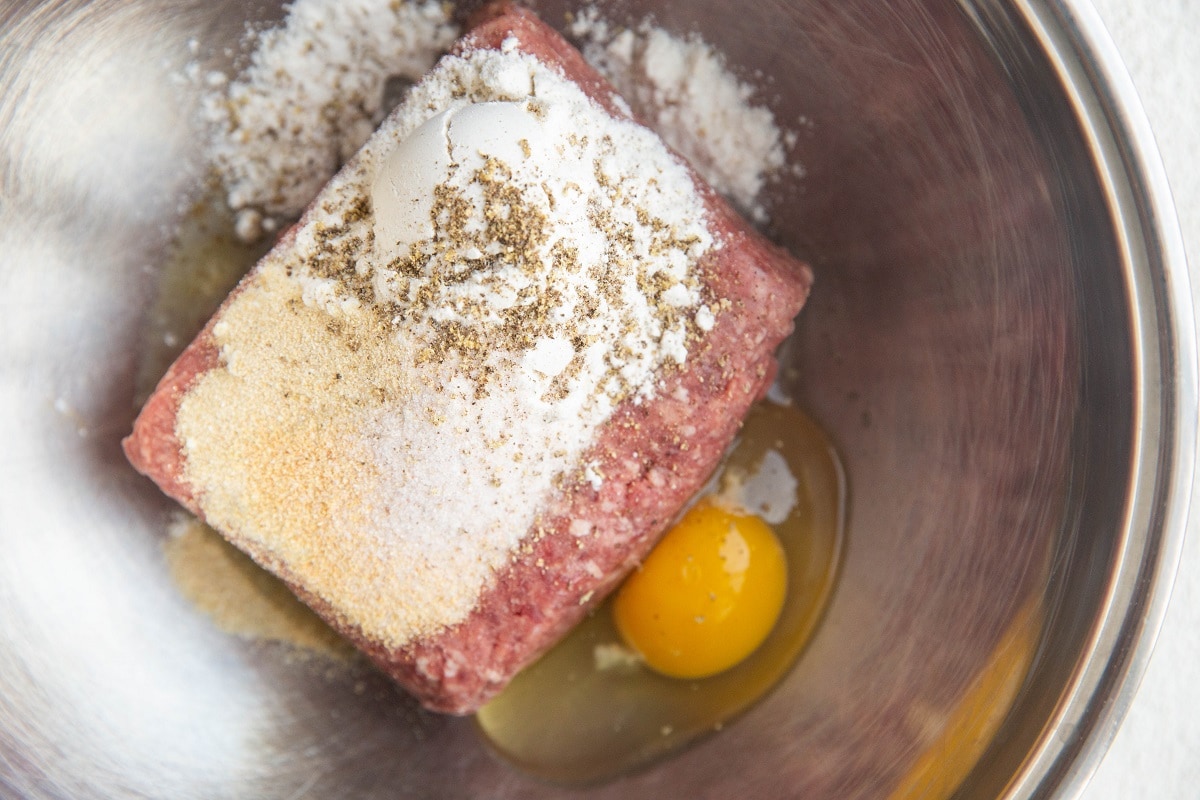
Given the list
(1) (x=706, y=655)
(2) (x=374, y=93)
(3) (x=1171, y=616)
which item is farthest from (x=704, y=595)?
(2) (x=374, y=93)

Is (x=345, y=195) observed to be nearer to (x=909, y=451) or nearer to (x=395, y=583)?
(x=395, y=583)

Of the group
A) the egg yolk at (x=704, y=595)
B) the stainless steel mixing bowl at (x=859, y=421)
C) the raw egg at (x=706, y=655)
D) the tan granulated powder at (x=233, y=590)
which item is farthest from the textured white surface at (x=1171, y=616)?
the tan granulated powder at (x=233, y=590)

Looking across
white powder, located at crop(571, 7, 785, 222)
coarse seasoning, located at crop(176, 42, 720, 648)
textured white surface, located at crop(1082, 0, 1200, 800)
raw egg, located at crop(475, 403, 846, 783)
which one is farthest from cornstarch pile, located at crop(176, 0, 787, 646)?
textured white surface, located at crop(1082, 0, 1200, 800)

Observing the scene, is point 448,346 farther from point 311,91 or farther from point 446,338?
Result: point 311,91

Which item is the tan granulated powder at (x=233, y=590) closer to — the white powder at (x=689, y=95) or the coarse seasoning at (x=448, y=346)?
the coarse seasoning at (x=448, y=346)

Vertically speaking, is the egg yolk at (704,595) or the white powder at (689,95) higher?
the white powder at (689,95)

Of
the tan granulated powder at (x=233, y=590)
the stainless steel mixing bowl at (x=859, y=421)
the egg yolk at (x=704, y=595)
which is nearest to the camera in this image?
the stainless steel mixing bowl at (x=859, y=421)

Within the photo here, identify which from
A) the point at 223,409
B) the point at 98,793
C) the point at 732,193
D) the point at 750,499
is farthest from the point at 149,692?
the point at 732,193
